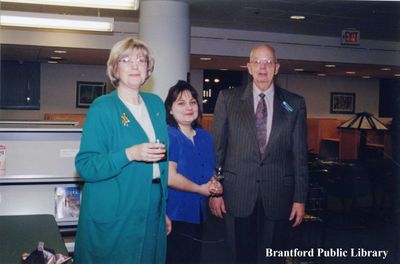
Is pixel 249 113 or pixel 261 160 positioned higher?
pixel 249 113

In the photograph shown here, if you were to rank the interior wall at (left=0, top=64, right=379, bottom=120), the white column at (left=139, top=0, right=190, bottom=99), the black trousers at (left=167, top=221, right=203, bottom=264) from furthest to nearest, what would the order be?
the interior wall at (left=0, top=64, right=379, bottom=120) < the white column at (left=139, top=0, right=190, bottom=99) < the black trousers at (left=167, top=221, right=203, bottom=264)

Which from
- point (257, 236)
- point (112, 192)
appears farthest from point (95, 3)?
point (257, 236)

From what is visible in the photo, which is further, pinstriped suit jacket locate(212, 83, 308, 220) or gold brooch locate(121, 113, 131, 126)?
pinstriped suit jacket locate(212, 83, 308, 220)

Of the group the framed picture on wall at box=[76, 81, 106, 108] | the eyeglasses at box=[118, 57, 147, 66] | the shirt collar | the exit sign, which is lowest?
the shirt collar

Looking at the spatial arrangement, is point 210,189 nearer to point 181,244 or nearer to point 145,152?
point 181,244

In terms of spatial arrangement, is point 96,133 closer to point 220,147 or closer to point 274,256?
point 220,147

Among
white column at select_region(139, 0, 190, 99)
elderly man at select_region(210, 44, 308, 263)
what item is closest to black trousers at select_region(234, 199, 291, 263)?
elderly man at select_region(210, 44, 308, 263)

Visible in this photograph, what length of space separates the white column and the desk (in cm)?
296

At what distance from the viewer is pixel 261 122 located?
2307 millimetres

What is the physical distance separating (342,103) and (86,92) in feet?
20.2

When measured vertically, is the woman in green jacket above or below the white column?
below

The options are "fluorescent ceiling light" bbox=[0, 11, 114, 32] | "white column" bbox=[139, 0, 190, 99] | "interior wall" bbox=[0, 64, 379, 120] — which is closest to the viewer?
"fluorescent ceiling light" bbox=[0, 11, 114, 32]

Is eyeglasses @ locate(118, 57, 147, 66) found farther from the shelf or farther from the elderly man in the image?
the shelf

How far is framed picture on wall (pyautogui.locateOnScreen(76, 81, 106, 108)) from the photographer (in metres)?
8.98
